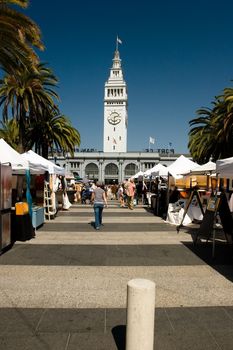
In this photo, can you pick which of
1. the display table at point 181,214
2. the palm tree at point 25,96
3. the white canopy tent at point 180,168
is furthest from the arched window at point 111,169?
the display table at point 181,214

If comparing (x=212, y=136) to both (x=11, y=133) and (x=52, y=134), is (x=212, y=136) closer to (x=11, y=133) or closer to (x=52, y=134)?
(x=52, y=134)

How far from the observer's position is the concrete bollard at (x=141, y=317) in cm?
320

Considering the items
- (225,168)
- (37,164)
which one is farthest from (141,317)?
(37,164)

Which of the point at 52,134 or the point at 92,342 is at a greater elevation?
the point at 52,134

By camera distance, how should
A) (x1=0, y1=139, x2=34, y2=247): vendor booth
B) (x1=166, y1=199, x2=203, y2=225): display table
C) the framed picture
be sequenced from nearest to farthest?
(x1=0, y1=139, x2=34, y2=247): vendor booth → the framed picture → (x1=166, y1=199, x2=203, y2=225): display table

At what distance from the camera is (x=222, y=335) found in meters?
3.91

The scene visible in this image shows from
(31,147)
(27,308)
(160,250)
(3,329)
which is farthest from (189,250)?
(31,147)

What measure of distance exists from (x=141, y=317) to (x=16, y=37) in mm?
11505

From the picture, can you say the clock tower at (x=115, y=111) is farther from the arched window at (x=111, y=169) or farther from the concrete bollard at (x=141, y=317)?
the concrete bollard at (x=141, y=317)

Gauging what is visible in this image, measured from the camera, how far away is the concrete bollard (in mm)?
3195

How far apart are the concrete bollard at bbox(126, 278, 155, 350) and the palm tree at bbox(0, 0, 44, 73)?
36.0ft

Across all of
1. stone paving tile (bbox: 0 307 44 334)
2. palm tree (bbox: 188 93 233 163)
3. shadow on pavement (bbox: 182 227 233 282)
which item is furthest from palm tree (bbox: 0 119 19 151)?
stone paving tile (bbox: 0 307 44 334)

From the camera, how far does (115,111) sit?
126 metres

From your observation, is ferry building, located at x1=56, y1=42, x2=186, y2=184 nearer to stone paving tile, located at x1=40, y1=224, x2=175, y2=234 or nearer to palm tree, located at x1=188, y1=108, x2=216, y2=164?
palm tree, located at x1=188, y1=108, x2=216, y2=164
